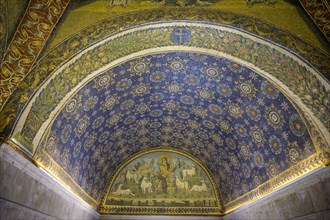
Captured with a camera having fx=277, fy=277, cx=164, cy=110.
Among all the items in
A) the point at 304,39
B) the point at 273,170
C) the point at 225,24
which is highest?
the point at 225,24

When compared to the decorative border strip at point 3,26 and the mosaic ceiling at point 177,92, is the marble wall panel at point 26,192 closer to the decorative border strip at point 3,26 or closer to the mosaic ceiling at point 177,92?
the mosaic ceiling at point 177,92

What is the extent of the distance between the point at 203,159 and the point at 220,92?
486cm

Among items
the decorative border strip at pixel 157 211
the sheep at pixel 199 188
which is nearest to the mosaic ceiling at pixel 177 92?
the decorative border strip at pixel 157 211

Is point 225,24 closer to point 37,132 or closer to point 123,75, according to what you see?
point 123,75

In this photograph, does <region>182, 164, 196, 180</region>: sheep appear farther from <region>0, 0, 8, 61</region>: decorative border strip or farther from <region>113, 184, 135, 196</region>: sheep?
<region>0, 0, 8, 61</region>: decorative border strip

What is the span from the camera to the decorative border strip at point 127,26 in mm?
5262

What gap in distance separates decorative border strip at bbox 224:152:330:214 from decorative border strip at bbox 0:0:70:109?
611 centimetres

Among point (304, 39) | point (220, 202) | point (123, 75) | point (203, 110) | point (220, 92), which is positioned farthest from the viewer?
point (220, 202)

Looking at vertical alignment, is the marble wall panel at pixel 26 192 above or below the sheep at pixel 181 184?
below

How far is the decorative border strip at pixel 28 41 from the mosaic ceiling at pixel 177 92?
0.02 m

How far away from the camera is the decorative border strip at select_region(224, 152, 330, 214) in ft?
19.4

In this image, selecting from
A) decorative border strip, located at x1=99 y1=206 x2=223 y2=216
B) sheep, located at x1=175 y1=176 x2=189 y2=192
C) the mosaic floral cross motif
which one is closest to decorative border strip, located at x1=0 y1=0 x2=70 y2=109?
the mosaic floral cross motif

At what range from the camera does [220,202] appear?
38.8 feet

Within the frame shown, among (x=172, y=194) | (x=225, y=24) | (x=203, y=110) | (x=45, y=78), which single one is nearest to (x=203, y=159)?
(x=172, y=194)
